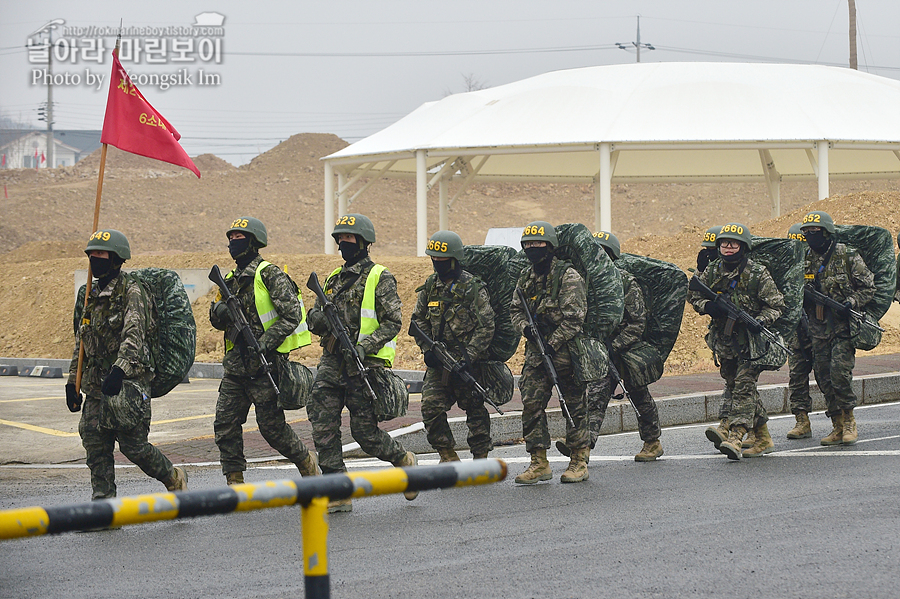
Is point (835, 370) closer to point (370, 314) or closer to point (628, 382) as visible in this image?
point (628, 382)

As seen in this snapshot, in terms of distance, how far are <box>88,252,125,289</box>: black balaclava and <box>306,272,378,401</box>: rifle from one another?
1.29 m

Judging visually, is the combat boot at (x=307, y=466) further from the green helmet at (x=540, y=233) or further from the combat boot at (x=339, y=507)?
the green helmet at (x=540, y=233)

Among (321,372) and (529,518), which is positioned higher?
(321,372)

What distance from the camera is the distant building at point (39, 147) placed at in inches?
3807

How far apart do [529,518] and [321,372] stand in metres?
1.81

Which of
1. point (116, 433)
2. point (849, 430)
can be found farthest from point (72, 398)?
point (849, 430)

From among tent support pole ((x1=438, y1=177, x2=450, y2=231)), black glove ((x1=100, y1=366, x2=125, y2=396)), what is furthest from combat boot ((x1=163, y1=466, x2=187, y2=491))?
tent support pole ((x1=438, y1=177, x2=450, y2=231))

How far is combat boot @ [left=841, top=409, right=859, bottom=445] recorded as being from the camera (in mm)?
9398

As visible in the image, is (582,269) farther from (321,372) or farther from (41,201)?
(41,201)

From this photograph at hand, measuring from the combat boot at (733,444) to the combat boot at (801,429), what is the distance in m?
1.46

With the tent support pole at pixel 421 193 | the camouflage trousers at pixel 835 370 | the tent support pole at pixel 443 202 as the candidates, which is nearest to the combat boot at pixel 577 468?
the camouflage trousers at pixel 835 370

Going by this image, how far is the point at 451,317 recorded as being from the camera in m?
8.09

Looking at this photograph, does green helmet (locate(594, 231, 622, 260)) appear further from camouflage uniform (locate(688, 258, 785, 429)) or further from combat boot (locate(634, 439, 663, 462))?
combat boot (locate(634, 439, 663, 462))

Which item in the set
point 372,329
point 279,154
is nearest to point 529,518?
point 372,329
